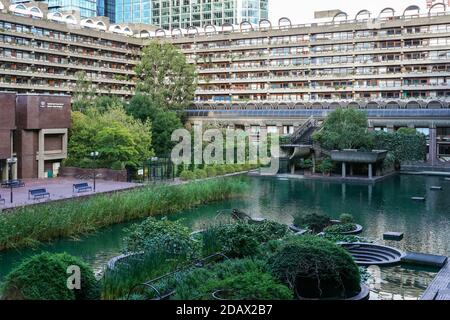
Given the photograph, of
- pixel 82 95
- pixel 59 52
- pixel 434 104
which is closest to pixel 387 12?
pixel 434 104

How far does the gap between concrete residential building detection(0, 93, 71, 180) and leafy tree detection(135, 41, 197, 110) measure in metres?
29.4

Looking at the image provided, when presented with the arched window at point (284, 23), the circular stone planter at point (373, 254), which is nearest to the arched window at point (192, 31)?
the arched window at point (284, 23)

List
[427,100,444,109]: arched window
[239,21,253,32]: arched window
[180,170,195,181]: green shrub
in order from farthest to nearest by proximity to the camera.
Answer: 1. [239,21,253,32]: arched window
2. [427,100,444,109]: arched window
3. [180,170,195,181]: green shrub

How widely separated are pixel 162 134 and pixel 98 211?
27.4 m

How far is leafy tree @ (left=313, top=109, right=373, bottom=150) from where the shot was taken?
59562 mm

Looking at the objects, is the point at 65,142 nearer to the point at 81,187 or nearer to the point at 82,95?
the point at 81,187

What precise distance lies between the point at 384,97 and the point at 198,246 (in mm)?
→ 72098

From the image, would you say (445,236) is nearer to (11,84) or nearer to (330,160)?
(330,160)

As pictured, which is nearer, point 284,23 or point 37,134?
point 37,134

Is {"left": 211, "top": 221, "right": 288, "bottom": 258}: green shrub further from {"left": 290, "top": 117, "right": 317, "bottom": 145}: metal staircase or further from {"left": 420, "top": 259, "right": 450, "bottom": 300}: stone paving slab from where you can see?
{"left": 290, "top": 117, "right": 317, "bottom": 145}: metal staircase

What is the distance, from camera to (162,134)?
58969mm

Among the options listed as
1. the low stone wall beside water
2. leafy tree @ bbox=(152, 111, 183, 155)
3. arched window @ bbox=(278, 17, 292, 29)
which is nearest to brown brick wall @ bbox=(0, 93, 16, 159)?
the low stone wall beside water

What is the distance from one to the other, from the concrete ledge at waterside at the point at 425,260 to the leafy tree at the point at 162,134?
3725 centimetres

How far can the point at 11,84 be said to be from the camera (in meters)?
80.8
